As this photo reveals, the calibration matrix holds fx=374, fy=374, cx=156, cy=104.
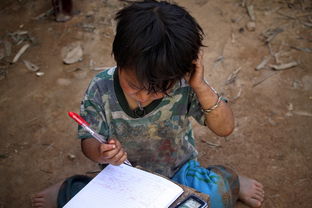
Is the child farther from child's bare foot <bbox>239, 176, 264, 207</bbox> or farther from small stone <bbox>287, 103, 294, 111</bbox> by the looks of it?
small stone <bbox>287, 103, 294, 111</bbox>

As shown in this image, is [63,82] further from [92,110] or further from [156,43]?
[156,43]

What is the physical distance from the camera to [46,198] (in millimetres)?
2154

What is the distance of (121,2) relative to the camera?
375 centimetres

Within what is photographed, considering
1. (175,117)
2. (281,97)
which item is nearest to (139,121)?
(175,117)

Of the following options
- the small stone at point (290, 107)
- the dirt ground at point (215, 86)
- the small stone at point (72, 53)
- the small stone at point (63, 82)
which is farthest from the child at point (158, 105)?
the small stone at point (72, 53)

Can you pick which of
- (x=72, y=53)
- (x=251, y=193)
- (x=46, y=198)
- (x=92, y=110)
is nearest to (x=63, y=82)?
(x=72, y=53)

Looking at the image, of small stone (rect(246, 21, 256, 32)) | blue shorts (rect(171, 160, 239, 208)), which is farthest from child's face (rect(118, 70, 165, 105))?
small stone (rect(246, 21, 256, 32))

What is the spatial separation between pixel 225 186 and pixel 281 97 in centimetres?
120

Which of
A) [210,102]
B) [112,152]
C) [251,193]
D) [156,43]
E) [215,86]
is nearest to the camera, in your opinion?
[156,43]

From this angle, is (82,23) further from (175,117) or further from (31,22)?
(175,117)

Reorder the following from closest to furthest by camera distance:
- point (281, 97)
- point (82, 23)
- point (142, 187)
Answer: point (142, 187) < point (281, 97) < point (82, 23)

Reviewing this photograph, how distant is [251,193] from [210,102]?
0.80 meters

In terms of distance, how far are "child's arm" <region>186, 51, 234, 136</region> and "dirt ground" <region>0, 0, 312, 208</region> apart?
0.75 meters

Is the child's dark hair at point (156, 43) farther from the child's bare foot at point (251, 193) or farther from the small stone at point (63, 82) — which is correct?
the small stone at point (63, 82)
